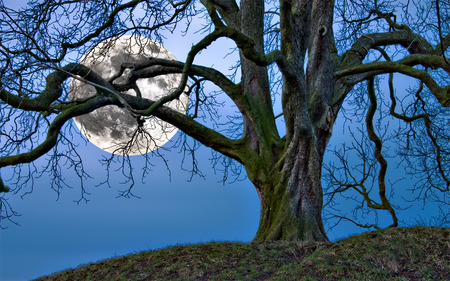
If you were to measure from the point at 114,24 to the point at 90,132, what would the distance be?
223 centimetres

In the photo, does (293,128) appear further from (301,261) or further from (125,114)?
(125,114)

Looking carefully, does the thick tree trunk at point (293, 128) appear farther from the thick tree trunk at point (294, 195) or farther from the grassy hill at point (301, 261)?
the grassy hill at point (301, 261)

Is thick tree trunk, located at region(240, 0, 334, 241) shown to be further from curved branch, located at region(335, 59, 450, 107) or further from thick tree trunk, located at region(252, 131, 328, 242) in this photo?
curved branch, located at region(335, 59, 450, 107)

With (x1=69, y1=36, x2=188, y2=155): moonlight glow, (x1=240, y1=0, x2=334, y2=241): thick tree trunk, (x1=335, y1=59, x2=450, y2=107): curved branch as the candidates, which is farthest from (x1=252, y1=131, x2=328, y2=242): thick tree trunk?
(x1=69, y1=36, x2=188, y2=155): moonlight glow

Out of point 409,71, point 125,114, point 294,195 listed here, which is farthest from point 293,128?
point 125,114

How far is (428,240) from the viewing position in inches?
235

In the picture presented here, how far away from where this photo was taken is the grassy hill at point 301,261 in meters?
5.22

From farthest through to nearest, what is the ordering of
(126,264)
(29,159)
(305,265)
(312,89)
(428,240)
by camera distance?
(312,89), (29,159), (126,264), (428,240), (305,265)

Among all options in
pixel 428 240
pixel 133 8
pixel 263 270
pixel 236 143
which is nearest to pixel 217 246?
pixel 263 270

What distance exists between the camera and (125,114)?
9.52 meters

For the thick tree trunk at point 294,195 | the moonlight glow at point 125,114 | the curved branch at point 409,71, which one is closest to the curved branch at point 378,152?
the curved branch at point 409,71

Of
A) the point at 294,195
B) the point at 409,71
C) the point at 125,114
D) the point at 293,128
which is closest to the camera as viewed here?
the point at 409,71

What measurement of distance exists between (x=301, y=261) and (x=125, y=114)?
516cm

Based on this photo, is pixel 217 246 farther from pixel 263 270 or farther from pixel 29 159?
pixel 29 159
